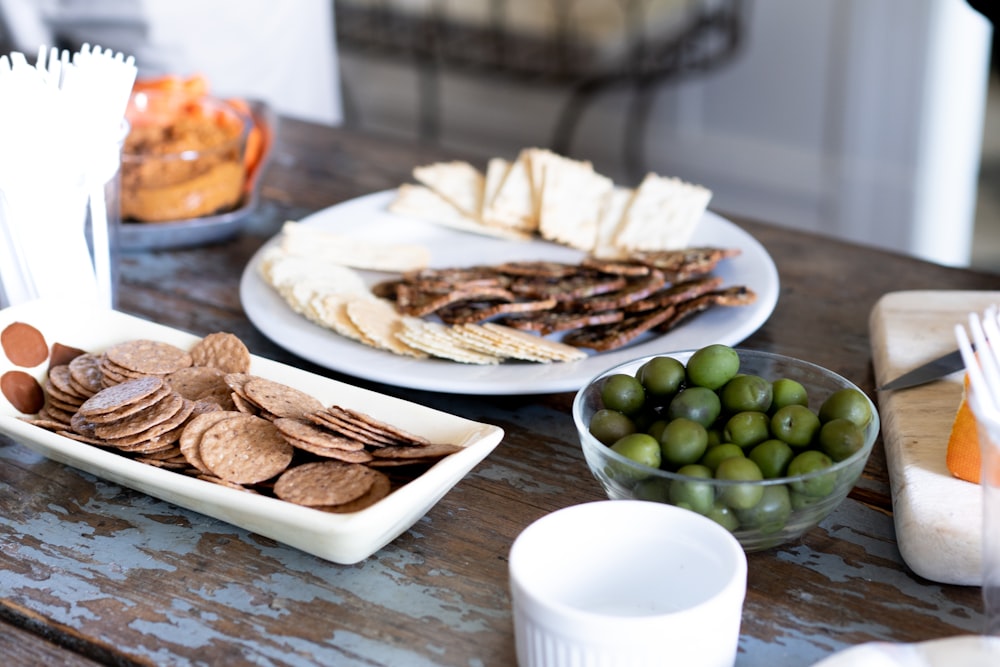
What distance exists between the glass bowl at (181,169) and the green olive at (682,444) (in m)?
0.83

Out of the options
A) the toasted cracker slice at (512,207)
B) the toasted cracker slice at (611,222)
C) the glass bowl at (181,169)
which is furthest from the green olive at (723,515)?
the glass bowl at (181,169)

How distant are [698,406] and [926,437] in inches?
8.4

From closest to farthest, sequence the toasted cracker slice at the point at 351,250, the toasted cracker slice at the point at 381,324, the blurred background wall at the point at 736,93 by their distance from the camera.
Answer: the toasted cracker slice at the point at 381,324, the toasted cracker slice at the point at 351,250, the blurred background wall at the point at 736,93

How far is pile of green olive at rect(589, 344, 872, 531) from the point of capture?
0.63 metres

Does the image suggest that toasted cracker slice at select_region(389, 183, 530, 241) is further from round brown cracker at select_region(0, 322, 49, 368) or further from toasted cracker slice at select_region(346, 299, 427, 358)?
round brown cracker at select_region(0, 322, 49, 368)

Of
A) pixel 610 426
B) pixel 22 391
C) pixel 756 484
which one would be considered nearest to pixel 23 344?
pixel 22 391

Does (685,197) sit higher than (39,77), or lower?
lower

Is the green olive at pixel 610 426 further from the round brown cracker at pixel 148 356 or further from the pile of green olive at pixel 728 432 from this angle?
the round brown cracker at pixel 148 356

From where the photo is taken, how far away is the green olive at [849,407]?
68 cm

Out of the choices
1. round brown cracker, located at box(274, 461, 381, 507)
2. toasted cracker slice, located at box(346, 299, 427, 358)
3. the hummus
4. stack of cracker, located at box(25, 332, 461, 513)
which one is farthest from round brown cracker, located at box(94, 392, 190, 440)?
the hummus

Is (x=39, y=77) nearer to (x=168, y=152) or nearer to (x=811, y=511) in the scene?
(x=168, y=152)

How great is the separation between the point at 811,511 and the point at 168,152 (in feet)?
3.14

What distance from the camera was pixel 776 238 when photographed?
4.42ft

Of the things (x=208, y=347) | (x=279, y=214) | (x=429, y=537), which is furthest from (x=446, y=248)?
(x=429, y=537)
